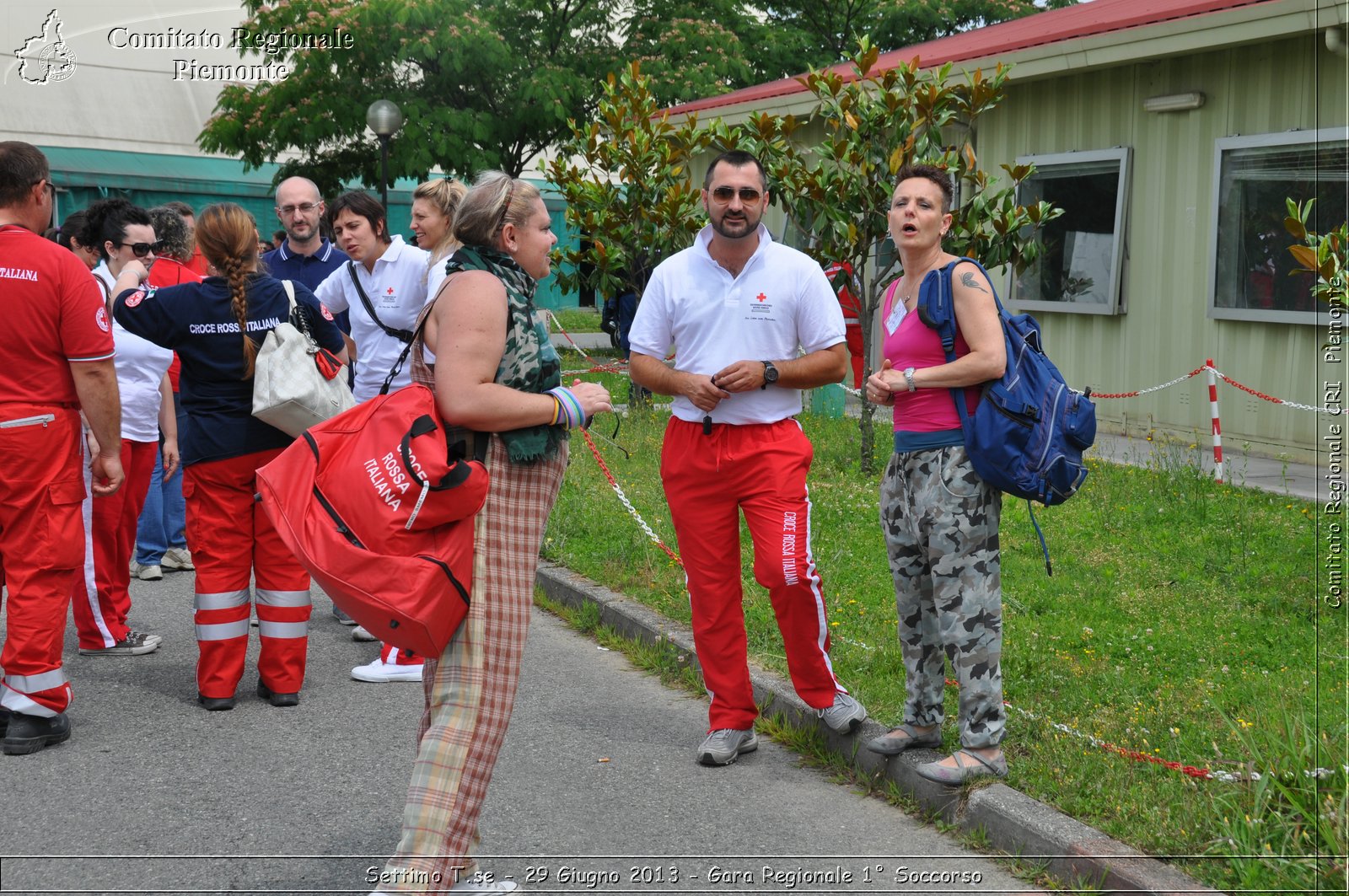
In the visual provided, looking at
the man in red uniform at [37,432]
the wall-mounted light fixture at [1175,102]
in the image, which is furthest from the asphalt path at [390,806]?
the wall-mounted light fixture at [1175,102]

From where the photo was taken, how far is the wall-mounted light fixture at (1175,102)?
12.1 meters

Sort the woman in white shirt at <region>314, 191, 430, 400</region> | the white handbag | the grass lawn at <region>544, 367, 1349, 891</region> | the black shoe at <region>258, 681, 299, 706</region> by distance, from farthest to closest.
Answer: the woman in white shirt at <region>314, 191, 430, 400</region>, the black shoe at <region>258, 681, 299, 706</region>, the white handbag, the grass lawn at <region>544, 367, 1349, 891</region>

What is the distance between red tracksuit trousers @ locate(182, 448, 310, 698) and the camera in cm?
581

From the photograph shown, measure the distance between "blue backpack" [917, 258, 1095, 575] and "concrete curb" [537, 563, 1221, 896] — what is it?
2.70ft

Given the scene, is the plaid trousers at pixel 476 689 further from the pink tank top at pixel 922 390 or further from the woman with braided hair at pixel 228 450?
the woman with braided hair at pixel 228 450

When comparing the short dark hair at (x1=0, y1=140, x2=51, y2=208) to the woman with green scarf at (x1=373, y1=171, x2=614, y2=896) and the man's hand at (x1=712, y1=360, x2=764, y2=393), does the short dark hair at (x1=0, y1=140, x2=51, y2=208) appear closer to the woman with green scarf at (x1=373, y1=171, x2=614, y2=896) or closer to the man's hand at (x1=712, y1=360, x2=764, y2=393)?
the woman with green scarf at (x1=373, y1=171, x2=614, y2=896)

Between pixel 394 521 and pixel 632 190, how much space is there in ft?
35.8

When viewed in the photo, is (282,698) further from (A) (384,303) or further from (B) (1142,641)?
(B) (1142,641)

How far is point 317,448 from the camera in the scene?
362 cm

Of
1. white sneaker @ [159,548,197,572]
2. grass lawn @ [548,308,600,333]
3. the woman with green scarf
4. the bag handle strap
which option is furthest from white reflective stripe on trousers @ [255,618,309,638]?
grass lawn @ [548,308,600,333]

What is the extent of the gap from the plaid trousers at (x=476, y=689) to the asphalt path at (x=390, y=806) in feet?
2.24

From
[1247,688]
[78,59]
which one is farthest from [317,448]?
[78,59]

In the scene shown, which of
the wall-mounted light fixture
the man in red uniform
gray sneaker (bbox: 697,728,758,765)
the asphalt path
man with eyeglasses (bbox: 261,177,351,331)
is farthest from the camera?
the wall-mounted light fixture

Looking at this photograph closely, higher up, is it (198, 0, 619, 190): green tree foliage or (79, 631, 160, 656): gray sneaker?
(198, 0, 619, 190): green tree foliage
